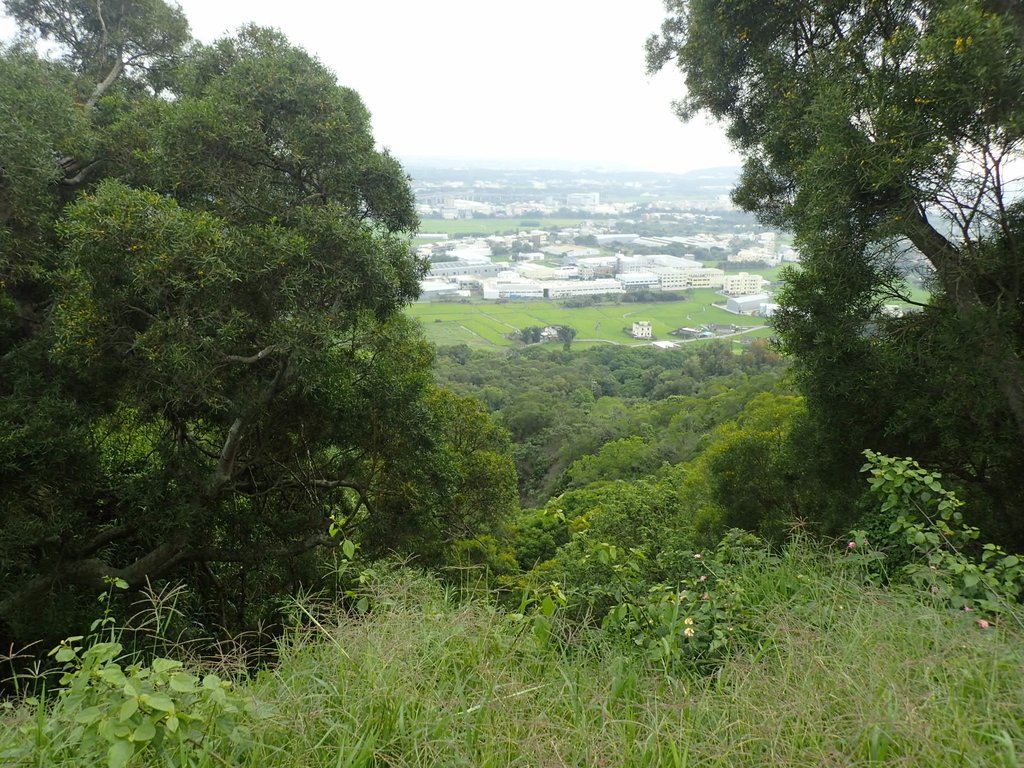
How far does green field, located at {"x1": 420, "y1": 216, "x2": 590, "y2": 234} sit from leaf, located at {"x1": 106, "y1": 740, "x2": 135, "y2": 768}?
56638mm

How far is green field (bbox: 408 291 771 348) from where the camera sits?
40.8 m

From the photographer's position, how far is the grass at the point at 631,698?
5.18ft

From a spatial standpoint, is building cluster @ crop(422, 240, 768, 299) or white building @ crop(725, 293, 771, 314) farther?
building cluster @ crop(422, 240, 768, 299)

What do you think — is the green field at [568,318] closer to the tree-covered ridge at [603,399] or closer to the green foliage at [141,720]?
the tree-covered ridge at [603,399]

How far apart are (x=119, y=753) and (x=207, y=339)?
2908mm

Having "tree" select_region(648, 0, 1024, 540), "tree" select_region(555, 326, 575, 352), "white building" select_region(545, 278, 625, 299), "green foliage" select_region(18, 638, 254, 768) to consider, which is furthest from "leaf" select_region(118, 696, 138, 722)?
"white building" select_region(545, 278, 625, 299)

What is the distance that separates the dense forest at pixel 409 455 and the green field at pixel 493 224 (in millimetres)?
52485

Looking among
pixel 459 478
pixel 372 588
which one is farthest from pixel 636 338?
pixel 372 588

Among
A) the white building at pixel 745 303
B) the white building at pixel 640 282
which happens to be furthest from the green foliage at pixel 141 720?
the white building at pixel 640 282

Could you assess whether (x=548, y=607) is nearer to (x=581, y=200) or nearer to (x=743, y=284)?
(x=743, y=284)

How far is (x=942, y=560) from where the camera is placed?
8.33 feet

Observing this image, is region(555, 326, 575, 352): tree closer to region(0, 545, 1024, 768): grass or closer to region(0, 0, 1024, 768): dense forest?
region(0, 0, 1024, 768): dense forest

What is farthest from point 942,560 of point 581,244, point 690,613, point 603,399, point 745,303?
point 581,244

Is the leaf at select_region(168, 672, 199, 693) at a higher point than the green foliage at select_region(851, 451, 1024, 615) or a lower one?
higher
